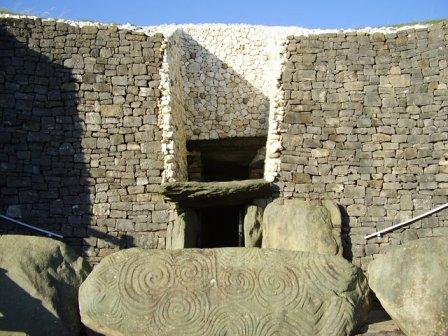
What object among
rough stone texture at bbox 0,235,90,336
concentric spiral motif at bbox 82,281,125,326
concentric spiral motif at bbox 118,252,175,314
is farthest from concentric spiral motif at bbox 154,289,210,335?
rough stone texture at bbox 0,235,90,336

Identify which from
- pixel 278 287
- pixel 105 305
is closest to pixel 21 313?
pixel 105 305

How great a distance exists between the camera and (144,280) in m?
6.50

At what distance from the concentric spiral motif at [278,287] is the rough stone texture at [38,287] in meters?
2.31

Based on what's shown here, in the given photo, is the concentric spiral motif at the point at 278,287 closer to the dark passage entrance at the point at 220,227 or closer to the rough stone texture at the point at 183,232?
the rough stone texture at the point at 183,232

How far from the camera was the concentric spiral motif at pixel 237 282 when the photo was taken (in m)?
6.39

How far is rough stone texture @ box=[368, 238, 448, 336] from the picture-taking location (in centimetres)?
625

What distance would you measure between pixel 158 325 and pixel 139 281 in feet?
1.98

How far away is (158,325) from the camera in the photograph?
619 centimetres

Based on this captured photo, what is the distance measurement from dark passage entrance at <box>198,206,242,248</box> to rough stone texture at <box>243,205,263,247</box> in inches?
57.0

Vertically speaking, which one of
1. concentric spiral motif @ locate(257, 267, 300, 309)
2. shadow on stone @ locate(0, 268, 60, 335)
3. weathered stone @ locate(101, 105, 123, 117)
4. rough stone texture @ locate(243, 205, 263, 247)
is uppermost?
weathered stone @ locate(101, 105, 123, 117)

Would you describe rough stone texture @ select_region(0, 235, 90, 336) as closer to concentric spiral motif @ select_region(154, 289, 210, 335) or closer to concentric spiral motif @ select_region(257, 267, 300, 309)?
concentric spiral motif @ select_region(154, 289, 210, 335)

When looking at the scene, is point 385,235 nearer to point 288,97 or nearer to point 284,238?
point 284,238

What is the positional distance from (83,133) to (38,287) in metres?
3.76

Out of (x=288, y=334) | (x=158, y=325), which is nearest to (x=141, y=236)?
(x=158, y=325)
